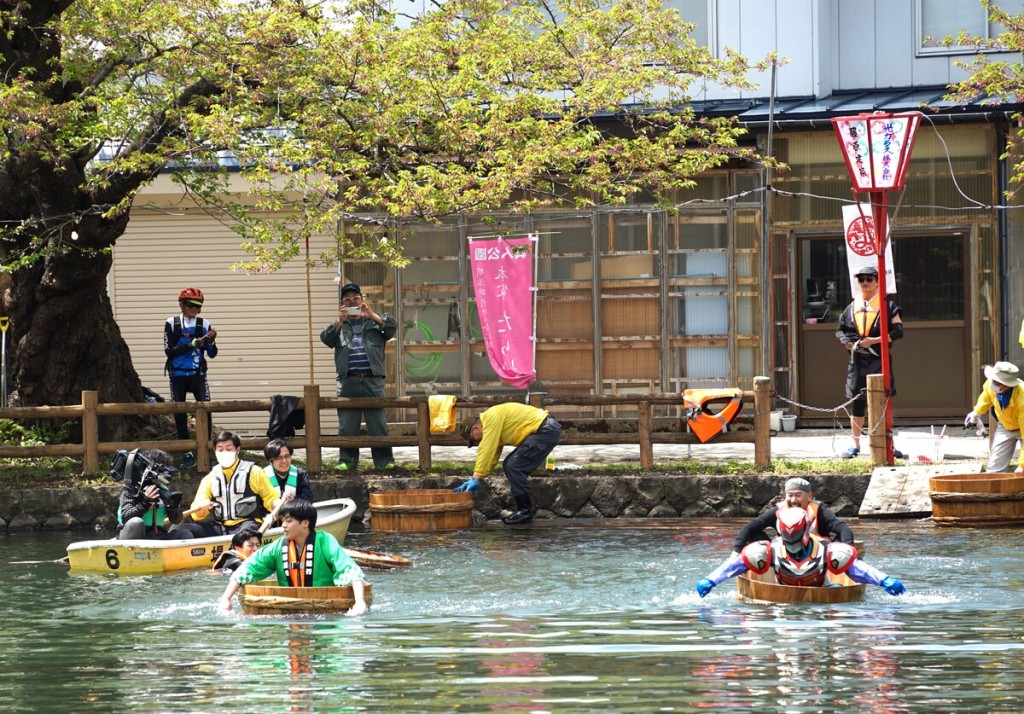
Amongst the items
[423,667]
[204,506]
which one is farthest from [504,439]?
[423,667]

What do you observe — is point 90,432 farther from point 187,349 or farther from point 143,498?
point 143,498

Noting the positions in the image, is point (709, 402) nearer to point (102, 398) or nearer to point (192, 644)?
point (102, 398)

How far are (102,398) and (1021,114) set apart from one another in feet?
42.1

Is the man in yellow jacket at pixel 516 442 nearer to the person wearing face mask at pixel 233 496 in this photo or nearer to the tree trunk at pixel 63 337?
the person wearing face mask at pixel 233 496

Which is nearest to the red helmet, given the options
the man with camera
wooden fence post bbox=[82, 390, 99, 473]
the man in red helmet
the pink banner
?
the man in red helmet

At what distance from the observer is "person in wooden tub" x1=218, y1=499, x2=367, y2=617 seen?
1266 cm

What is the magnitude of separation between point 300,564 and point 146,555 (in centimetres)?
337

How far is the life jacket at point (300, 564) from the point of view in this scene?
12.8m

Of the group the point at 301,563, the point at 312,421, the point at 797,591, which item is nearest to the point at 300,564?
the point at 301,563

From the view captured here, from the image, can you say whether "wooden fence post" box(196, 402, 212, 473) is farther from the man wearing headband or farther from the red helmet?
the man wearing headband

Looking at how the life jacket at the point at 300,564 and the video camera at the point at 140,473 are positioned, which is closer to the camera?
the life jacket at the point at 300,564

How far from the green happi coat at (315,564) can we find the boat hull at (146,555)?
8.66ft

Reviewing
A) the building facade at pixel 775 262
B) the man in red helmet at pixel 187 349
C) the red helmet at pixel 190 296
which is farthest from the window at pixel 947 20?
the man in red helmet at pixel 187 349

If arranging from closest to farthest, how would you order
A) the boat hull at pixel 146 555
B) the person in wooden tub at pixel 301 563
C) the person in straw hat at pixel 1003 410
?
the person in wooden tub at pixel 301 563 → the boat hull at pixel 146 555 → the person in straw hat at pixel 1003 410
